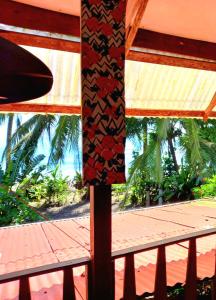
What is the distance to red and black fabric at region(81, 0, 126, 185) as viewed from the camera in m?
1.60

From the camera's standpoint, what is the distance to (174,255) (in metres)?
2.61

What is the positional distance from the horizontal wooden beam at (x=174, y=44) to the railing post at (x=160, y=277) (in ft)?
6.79

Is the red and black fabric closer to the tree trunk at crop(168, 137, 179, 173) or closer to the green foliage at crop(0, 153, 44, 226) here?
the green foliage at crop(0, 153, 44, 226)

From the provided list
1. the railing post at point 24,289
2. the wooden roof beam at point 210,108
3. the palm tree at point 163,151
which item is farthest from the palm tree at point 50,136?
the railing post at point 24,289

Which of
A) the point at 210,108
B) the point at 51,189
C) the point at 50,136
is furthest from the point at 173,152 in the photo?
the point at 210,108

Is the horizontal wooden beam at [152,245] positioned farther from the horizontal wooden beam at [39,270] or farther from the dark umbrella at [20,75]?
the dark umbrella at [20,75]

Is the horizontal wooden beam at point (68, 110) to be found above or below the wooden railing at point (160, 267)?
above

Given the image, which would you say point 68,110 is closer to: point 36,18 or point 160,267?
point 36,18

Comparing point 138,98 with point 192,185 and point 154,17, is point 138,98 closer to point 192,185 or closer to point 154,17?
point 154,17

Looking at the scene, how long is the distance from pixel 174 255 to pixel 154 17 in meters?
2.21

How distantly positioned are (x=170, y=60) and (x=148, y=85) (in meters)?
0.59

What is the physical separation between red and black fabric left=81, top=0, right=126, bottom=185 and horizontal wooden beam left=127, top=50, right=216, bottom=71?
52.9 inches

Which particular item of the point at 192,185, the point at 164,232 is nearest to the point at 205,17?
the point at 164,232

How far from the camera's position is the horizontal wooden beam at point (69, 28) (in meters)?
2.29
